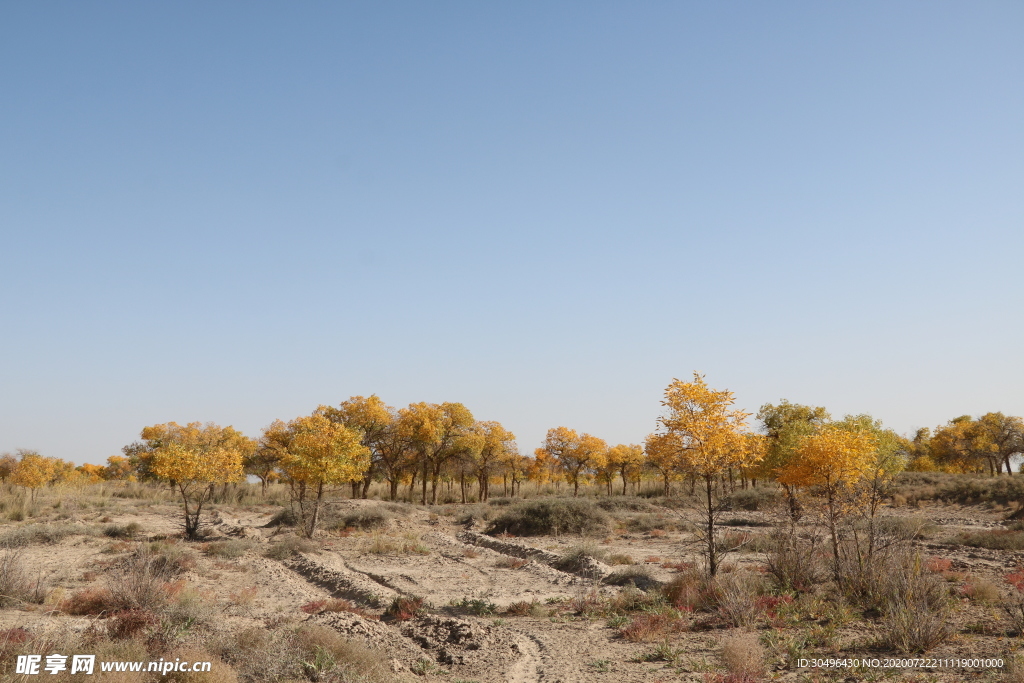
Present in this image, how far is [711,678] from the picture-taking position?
816 centimetres

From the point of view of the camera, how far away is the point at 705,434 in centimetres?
1373

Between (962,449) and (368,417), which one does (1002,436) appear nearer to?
(962,449)

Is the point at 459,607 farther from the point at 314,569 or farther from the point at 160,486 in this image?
the point at 160,486

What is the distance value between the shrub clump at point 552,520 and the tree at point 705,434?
15903 mm

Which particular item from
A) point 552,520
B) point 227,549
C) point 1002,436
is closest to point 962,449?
point 1002,436

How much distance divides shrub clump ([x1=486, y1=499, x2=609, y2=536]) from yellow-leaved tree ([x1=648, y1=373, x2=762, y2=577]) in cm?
1582

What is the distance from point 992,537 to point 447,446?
31.5 m

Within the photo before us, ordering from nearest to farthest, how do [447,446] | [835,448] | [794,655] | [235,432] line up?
[794,655], [835,448], [447,446], [235,432]

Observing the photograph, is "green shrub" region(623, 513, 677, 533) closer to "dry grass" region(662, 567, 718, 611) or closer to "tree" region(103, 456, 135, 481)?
"dry grass" region(662, 567, 718, 611)

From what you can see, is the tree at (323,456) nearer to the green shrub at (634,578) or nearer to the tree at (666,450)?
the green shrub at (634,578)

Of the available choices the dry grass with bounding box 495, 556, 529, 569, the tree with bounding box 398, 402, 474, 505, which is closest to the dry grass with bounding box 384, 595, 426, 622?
the dry grass with bounding box 495, 556, 529, 569

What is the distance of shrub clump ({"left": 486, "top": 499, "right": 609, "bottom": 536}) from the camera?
2944cm

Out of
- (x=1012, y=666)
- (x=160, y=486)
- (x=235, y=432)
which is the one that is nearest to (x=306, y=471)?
(x=1012, y=666)

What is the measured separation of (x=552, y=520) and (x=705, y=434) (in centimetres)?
1756
